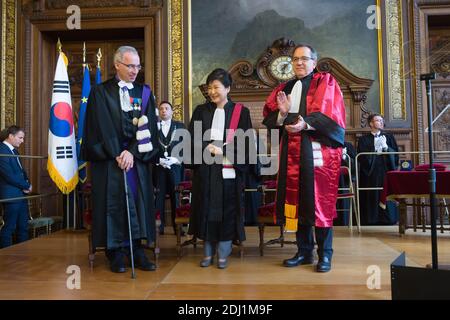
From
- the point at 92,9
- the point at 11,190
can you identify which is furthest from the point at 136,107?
the point at 92,9

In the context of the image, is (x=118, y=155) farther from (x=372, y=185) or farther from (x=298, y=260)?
(x=372, y=185)

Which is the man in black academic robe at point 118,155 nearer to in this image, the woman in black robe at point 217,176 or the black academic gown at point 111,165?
the black academic gown at point 111,165

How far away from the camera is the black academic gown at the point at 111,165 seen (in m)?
3.21

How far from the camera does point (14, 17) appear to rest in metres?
7.43

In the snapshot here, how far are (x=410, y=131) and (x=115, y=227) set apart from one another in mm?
5554

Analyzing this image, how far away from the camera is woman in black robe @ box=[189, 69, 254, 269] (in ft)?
11.1

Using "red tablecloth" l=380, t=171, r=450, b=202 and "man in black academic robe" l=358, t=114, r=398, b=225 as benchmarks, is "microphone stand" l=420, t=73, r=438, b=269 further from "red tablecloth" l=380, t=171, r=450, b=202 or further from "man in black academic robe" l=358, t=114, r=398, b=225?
"man in black academic robe" l=358, t=114, r=398, b=225

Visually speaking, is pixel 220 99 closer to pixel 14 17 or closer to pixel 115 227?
pixel 115 227

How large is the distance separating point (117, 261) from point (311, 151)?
174cm

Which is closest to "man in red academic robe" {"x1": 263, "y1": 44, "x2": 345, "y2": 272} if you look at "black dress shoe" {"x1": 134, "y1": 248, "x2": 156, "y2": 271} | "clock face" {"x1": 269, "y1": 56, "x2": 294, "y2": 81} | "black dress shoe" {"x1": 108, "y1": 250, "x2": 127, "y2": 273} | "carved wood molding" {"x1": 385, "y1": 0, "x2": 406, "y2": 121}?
"black dress shoe" {"x1": 134, "y1": 248, "x2": 156, "y2": 271}

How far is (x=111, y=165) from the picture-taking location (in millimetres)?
3244

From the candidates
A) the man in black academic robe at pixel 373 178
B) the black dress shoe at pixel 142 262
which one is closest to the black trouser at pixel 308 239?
the black dress shoe at pixel 142 262

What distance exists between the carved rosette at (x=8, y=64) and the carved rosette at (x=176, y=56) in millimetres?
2756
